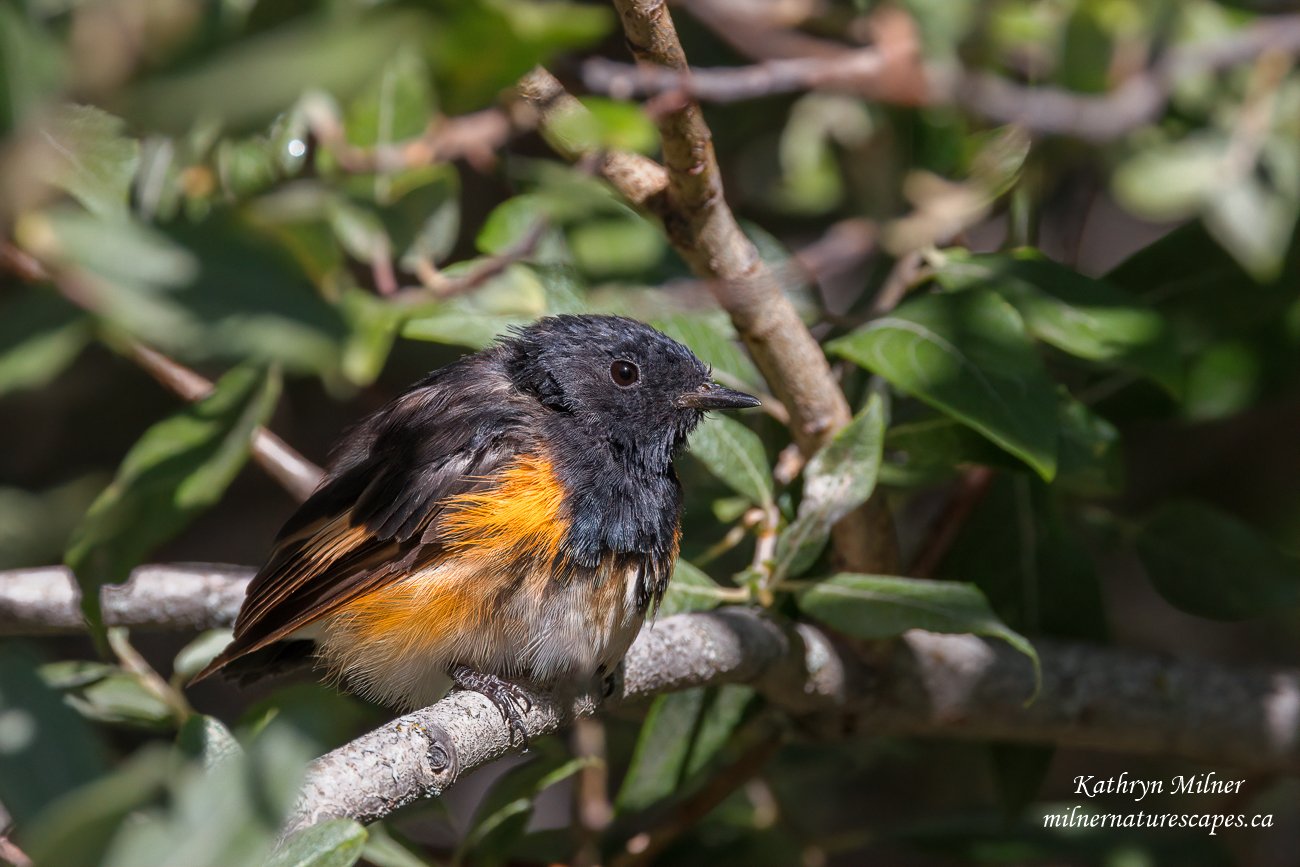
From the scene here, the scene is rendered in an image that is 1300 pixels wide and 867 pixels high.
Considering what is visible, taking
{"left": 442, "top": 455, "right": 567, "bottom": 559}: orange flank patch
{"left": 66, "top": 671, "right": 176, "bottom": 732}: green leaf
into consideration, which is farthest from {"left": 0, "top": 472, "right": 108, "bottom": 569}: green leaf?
{"left": 442, "top": 455, "right": 567, "bottom": 559}: orange flank patch

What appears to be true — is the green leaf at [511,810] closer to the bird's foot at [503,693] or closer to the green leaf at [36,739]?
the bird's foot at [503,693]

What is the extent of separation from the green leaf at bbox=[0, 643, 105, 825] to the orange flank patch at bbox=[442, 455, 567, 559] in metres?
1.36

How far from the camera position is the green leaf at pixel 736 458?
2861mm

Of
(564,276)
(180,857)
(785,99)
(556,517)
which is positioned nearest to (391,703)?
(556,517)

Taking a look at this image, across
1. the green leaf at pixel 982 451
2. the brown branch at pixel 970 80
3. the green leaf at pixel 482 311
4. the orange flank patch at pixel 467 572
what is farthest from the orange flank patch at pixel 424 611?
the brown branch at pixel 970 80

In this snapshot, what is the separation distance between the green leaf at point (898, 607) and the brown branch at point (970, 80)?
126 centimetres

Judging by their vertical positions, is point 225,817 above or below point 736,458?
above

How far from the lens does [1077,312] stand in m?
2.83

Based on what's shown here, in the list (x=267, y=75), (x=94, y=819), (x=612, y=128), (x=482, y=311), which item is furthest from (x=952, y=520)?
(x=267, y=75)

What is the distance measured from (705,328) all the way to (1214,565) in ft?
4.78

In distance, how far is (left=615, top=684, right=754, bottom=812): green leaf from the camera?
119 inches

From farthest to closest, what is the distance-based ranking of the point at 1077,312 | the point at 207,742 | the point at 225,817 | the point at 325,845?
the point at 1077,312 → the point at 207,742 → the point at 325,845 → the point at 225,817

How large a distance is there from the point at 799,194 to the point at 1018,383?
177cm

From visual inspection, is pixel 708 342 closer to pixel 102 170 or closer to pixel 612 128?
pixel 612 128
